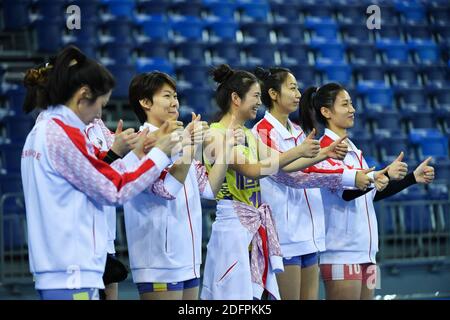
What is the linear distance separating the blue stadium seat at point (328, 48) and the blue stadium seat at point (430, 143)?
1.49 m

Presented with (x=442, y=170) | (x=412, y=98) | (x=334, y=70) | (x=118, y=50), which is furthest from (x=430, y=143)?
(x=118, y=50)

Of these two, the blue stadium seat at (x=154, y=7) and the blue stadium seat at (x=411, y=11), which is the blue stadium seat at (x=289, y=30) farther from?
the blue stadium seat at (x=411, y=11)

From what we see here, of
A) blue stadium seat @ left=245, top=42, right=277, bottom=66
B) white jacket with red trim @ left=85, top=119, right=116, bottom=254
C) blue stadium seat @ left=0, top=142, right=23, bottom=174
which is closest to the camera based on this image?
white jacket with red trim @ left=85, top=119, right=116, bottom=254

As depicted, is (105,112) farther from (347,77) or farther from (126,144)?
(126,144)

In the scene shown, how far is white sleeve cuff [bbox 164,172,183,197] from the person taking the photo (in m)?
3.64

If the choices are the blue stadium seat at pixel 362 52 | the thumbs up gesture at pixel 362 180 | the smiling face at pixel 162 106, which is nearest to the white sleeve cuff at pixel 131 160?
the smiling face at pixel 162 106

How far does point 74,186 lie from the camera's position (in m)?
3.03

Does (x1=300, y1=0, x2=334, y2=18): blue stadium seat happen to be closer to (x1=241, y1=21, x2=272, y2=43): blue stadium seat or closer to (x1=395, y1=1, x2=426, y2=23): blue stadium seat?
(x1=241, y1=21, x2=272, y2=43): blue stadium seat

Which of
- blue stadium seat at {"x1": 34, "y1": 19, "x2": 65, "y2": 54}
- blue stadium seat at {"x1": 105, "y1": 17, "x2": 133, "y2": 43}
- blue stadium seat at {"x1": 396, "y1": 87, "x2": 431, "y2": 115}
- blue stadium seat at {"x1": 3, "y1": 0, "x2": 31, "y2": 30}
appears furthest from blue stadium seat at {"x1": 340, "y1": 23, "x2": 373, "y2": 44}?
blue stadium seat at {"x1": 3, "y1": 0, "x2": 31, "y2": 30}

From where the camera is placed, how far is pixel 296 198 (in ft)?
15.1

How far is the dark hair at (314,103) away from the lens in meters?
4.88

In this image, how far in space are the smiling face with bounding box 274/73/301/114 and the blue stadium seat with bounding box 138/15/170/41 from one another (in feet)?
18.0

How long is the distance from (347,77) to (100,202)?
7.71m

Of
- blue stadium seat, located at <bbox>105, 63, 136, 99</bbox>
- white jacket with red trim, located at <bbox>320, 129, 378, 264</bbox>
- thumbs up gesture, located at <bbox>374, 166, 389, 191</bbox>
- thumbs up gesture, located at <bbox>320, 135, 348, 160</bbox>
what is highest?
blue stadium seat, located at <bbox>105, 63, 136, 99</bbox>
